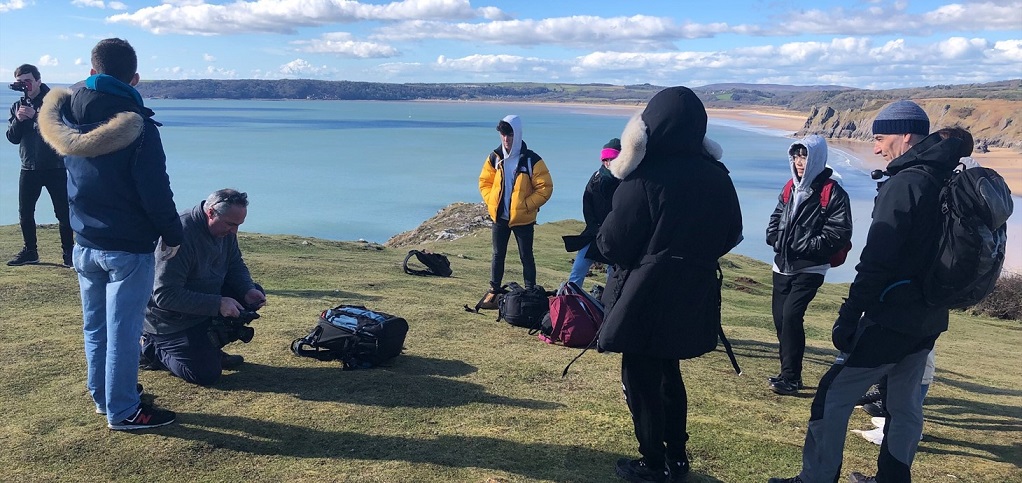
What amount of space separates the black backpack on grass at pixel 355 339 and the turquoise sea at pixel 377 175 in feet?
11.7

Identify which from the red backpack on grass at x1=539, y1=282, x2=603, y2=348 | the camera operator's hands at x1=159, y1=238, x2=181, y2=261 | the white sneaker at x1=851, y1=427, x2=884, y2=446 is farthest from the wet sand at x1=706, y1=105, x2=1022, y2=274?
the camera operator's hands at x1=159, y1=238, x2=181, y2=261

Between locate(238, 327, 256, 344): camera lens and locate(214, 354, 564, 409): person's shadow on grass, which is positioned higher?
locate(238, 327, 256, 344): camera lens

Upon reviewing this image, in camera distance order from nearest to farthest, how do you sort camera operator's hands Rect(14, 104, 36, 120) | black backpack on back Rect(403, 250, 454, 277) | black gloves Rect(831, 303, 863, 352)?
black gloves Rect(831, 303, 863, 352) < camera operator's hands Rect(14, 104, 36, 120) < black backpack on back Rect(403, 250, 454, 277)

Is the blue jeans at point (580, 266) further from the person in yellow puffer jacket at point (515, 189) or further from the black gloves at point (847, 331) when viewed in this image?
the black gloves at point (847, 331)

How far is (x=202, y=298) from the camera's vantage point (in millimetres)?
5578

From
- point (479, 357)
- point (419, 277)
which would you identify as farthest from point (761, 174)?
point (479, 357)

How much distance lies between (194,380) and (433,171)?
71775mm

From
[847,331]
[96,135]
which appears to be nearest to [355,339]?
[96,135]

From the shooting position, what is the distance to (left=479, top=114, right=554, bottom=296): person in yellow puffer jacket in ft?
28.9

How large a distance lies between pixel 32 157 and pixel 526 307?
22.3 feet

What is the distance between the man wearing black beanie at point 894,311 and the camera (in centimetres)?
387

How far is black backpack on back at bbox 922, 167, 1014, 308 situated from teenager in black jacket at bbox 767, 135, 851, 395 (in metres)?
2.10

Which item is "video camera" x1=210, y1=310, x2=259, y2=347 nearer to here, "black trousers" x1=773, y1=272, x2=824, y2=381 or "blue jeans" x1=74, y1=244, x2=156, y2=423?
"blue jeans" x1=74, y1=244, x2=156, y2=423

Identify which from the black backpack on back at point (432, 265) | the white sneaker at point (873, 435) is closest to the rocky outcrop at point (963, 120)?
the black backpack on back at point (432, 265)
